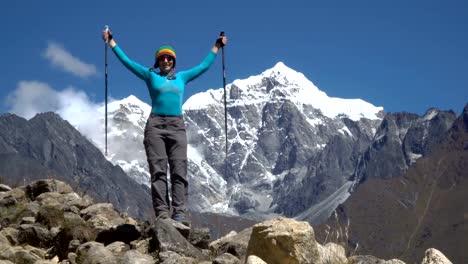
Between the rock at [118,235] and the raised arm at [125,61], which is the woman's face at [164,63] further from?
the rock at [118,235]

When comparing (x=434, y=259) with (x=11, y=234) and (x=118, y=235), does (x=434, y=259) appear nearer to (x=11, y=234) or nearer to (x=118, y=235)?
(x=118, y=235)

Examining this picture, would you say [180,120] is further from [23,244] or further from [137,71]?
[23,244]

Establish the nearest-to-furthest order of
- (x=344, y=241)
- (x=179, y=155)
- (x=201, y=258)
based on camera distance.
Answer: (x=344, y=241) → (x=201, y=258) → (x=179, y=155)

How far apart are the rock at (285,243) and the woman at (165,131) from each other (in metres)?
3.26

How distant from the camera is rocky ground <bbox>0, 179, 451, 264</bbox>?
8.82 meters

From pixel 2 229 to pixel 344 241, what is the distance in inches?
242

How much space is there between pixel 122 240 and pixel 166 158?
192cm

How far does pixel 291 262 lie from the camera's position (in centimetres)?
873

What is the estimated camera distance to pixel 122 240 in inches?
450

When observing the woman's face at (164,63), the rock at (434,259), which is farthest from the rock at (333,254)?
the woman's face at (164,63)

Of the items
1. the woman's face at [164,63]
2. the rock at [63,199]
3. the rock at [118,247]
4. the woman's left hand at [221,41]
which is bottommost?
the rock at [118,247]

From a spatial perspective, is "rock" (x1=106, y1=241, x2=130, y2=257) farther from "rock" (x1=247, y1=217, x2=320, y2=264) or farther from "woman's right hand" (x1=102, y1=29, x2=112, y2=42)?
"woman's right hand" (x1=102, y1=29, x2=112, y2=42)

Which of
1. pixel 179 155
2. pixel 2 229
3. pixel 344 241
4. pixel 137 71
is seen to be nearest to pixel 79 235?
pixel 2 229

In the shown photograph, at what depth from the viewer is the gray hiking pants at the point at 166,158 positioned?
12.5 m
